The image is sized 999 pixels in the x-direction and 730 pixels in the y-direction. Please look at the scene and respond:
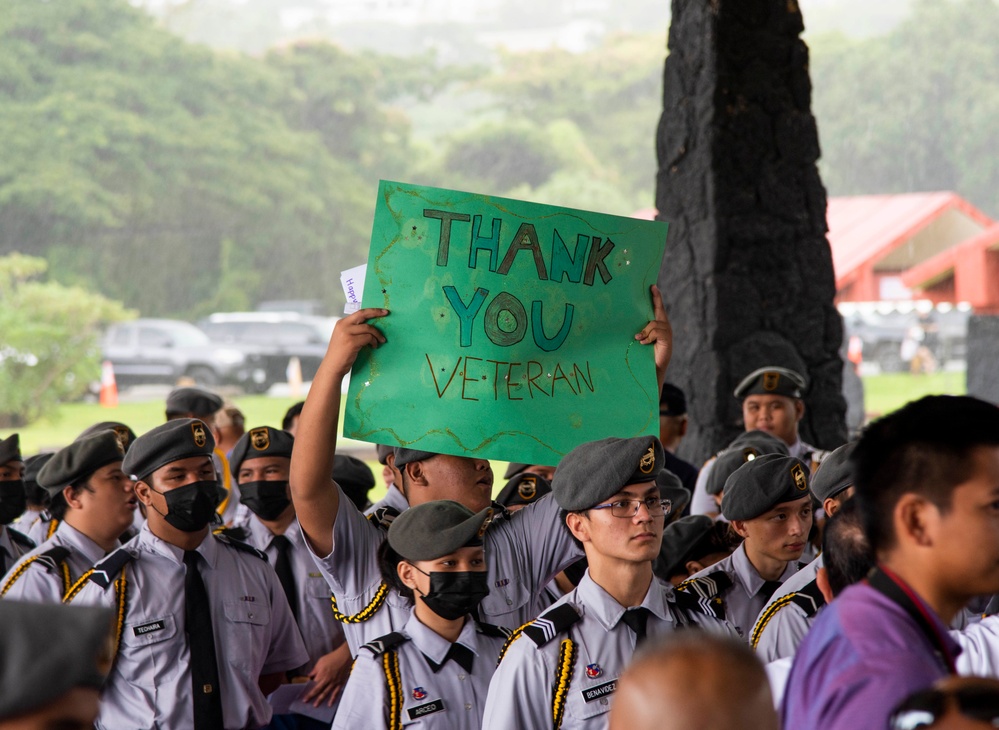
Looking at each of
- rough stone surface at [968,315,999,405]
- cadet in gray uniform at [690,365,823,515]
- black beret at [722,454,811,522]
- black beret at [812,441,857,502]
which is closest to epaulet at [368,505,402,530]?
black beret at [722,454,811,522]

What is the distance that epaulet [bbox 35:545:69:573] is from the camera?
Answer: 3875 millimetres

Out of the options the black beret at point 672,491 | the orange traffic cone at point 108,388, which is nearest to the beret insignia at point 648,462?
the black beret at point 672,491

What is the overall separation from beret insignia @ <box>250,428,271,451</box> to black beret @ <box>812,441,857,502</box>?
83.5 inches

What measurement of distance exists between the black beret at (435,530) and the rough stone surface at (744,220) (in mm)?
4418

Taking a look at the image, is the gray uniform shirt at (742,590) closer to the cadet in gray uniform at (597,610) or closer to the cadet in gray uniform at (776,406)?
the cadet in gray uniform at (597,610)

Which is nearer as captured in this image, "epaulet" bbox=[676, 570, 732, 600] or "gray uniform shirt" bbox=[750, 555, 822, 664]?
"gray uniform shirt" bbox=[750, 555, 822, 664]

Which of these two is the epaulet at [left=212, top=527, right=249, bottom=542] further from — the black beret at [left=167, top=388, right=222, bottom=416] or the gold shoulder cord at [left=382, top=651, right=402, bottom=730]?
the black beret at [left=167, top=388, right=222, bottom=416]

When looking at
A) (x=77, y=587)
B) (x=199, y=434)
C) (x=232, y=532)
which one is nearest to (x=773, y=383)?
(x=232, y=532)

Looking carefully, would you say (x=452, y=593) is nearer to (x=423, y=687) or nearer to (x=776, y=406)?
(x=423, y=687)

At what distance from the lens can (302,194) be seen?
18406 mm

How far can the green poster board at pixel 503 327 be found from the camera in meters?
3.44

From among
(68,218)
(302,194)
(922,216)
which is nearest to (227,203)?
(302,194)

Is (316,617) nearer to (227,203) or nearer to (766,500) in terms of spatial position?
(766,500)

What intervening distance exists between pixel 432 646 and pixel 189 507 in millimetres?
990
